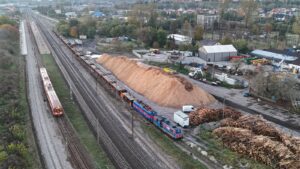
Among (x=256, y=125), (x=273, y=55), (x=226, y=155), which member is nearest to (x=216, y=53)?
(x=273, y=55)

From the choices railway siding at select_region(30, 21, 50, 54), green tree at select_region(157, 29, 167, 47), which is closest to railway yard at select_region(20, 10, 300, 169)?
railway siding at select_region(30, 21, 50, 54)

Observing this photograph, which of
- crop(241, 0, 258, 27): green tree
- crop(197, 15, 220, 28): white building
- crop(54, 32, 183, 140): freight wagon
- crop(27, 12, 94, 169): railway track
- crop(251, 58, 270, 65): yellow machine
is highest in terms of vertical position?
crop(241, 0, 258, 27): green tree

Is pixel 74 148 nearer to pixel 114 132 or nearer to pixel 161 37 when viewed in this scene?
pixel 114 132

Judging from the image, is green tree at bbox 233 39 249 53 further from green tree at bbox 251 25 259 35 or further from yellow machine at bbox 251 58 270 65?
green tree at bbox 251 25 259 35

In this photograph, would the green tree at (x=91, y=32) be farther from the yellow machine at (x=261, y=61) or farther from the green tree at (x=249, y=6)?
the yellow machine at (x=261, y=61)

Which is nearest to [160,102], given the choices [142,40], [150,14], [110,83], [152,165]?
[110,83]

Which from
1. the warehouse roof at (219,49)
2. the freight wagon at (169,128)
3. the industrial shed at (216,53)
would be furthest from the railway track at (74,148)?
the warehouse roof at (219,49)

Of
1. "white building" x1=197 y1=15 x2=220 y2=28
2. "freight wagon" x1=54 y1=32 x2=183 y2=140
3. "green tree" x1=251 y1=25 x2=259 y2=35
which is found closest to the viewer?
"freight wagon" x1=54 y1=32 x2=183 y2=140
